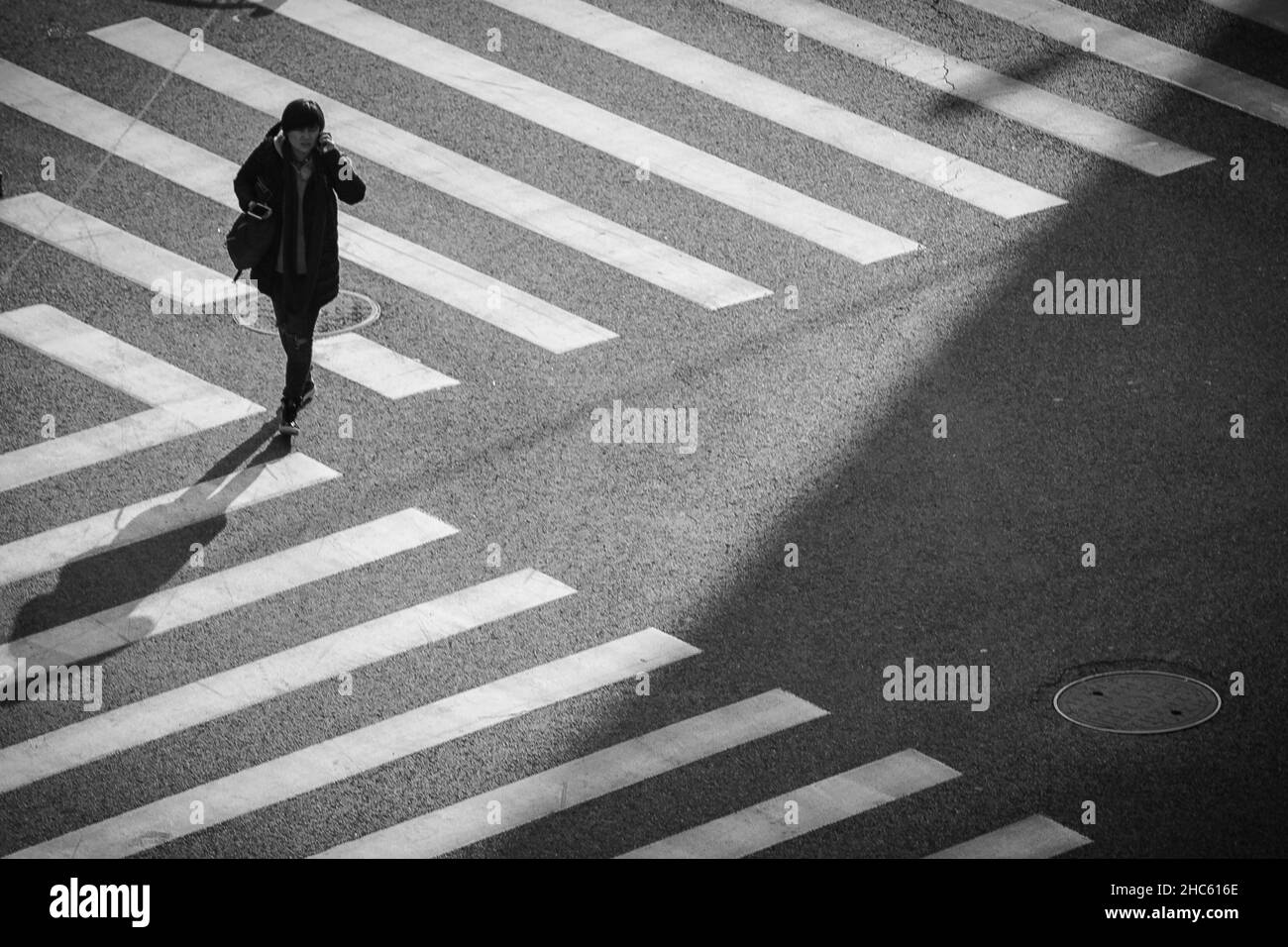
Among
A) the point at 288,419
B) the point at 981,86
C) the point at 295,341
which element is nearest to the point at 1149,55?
the point at 981,86

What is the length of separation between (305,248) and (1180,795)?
21.1 feet

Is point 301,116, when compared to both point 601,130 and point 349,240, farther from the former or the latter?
point 601,130

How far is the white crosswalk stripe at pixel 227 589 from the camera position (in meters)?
10.9

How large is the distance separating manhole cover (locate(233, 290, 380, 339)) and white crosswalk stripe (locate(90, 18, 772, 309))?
1517 mm

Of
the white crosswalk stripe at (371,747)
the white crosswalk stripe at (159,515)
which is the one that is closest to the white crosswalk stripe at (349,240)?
the white crosswalk stripe at (159,515)

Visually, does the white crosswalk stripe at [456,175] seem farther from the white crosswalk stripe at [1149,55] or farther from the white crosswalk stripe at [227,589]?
the white crosswalk stripe at [1149,55]

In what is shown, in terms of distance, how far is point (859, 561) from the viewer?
37.7 feet

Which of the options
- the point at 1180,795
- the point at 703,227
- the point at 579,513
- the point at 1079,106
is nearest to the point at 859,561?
the point at 579,513

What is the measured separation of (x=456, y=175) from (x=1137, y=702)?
7.37 metres

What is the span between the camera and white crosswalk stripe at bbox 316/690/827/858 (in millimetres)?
9648

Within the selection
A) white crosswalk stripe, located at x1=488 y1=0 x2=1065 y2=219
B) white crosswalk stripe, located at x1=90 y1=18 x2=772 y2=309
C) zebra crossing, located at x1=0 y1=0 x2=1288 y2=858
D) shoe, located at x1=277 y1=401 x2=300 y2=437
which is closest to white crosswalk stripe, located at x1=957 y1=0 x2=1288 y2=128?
zebra crossing, located at x1=0 y1=0 x2=1288 y2=858

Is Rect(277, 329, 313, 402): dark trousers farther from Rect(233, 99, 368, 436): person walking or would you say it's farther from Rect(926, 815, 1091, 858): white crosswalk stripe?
Rect(926, 815, 1091, 858): white crosswalk stripe

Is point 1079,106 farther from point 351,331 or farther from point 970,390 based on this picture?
point 351,331
